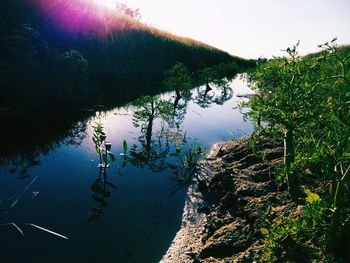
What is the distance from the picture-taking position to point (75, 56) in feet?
65.2

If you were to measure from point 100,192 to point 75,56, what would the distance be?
1272 cm

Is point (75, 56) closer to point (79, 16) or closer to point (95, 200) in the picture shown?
point (79, 16)

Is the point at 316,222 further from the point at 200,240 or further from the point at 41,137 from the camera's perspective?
the point at 41,137

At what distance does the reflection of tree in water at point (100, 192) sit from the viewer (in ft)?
27.7

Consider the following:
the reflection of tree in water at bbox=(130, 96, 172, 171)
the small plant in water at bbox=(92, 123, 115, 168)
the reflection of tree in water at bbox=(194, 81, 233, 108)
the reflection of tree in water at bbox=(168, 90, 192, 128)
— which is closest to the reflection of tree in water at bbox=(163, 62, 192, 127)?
the reflection of tree in water at bbox=(168, 90, 192, 128)

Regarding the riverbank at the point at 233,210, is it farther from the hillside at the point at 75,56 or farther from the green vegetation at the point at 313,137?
the hillside at the point at 75,56

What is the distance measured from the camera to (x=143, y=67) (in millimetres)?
33500

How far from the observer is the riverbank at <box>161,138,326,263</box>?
243 inches

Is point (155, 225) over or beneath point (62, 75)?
beneath

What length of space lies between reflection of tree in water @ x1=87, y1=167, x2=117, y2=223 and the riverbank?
2.23 m

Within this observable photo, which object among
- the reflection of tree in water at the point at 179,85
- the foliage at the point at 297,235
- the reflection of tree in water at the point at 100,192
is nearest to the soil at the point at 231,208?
the foliage at the point at 297,235

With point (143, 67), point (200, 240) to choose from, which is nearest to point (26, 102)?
point (200, 240)

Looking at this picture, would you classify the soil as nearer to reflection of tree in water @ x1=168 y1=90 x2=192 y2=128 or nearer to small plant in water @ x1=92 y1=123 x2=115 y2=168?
small plant in water @ x1=92 y1=123 x2=115 y2=168

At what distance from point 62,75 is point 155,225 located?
12.6 m
